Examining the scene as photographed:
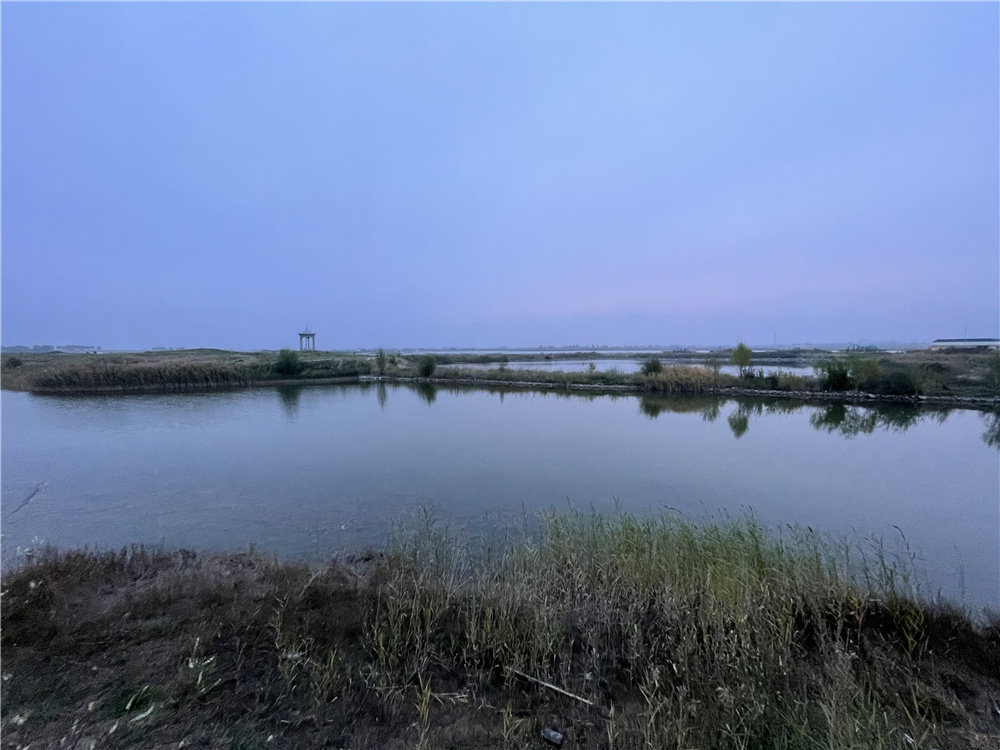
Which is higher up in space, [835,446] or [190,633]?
[190,633]

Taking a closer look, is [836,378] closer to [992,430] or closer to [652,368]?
[992,430]

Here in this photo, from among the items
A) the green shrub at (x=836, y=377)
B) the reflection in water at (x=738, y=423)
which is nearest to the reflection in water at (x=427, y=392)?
the reflection in water at (x=738, y=423)

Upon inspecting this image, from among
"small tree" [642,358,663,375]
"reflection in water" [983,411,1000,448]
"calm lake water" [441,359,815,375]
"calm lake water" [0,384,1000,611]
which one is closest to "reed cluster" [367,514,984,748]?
"calm lake water" [0,384,1000,611]

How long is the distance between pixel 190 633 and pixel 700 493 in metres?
7.13

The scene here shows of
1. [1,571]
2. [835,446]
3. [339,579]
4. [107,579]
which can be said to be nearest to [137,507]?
[1,571]

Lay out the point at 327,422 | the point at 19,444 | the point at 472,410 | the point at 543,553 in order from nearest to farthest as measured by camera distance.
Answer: the point at 543,553, the point at 19,444, the point at 327,422, the point at 472,410

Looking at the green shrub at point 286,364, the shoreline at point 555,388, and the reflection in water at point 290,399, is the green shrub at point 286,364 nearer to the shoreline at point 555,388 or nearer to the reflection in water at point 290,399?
the shoreline at point 555,388

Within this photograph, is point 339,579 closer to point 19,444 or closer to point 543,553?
point 543,553

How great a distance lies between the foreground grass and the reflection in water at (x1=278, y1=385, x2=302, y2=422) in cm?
1157

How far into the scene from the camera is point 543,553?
168 inches

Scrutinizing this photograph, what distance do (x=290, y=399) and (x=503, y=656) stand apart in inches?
752

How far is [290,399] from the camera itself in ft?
63.5

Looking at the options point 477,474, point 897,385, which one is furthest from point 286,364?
point 897,385

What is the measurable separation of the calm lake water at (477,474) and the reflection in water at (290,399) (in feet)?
2.89
